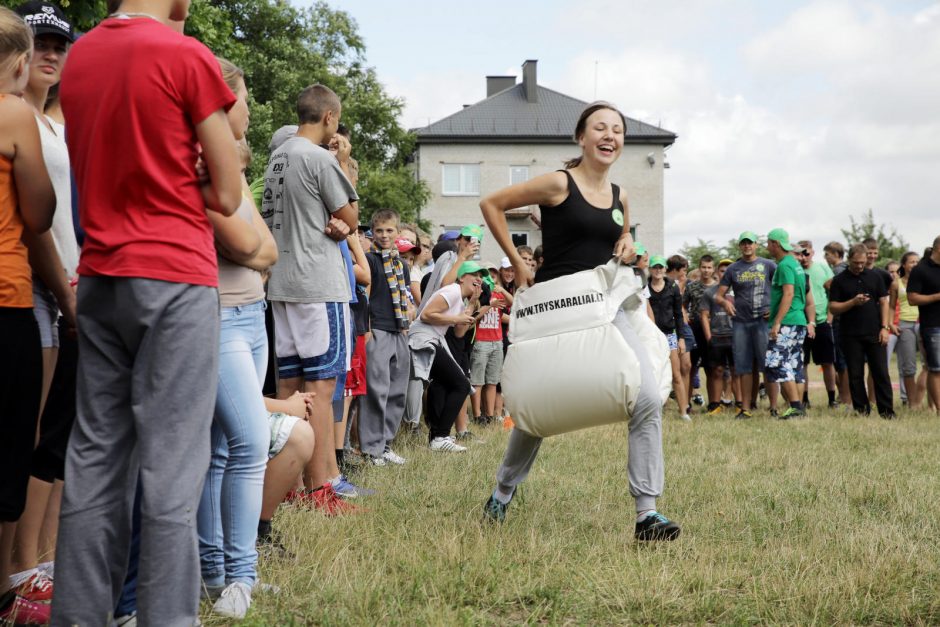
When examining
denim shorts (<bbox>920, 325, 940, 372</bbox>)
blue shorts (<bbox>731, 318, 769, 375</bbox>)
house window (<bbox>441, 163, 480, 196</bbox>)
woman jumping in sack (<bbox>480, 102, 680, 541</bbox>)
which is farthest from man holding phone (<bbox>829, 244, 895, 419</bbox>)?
house window (<bbox>441, 163, 480, 196</bbox>)

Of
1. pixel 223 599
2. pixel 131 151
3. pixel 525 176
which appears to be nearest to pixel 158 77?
pixel 131 151

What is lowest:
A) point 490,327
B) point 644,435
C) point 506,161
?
point 490,327

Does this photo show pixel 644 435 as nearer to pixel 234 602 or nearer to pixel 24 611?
pixel 234 602

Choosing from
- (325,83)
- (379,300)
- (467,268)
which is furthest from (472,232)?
(325,83)

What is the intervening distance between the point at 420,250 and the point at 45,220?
850 cm

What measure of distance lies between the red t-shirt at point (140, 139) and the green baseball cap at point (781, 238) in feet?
38.0

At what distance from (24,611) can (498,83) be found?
55.0 meters

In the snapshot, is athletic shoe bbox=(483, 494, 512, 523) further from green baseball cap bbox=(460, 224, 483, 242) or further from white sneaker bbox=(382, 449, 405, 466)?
green baseball cap bbox=(460, 224, 483, 242)

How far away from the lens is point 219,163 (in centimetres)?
288

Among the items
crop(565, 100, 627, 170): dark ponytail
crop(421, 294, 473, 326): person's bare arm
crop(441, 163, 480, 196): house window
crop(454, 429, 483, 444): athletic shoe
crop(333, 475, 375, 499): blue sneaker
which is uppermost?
crop(441, 163, 480, 196): house window

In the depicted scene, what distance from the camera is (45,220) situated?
127 inches

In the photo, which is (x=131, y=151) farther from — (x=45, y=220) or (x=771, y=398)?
(x=771, y=398)

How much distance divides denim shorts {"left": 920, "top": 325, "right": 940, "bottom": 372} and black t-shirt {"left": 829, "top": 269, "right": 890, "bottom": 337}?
0.62 metres

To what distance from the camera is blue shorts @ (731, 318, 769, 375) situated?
1334 centimetres
